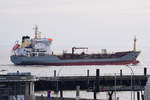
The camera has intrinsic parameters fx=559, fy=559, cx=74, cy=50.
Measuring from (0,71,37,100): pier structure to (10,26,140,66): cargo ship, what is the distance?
10121 centimetres

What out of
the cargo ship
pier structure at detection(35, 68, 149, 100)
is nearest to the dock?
pier structure at detection(35, 68, 149, 100)

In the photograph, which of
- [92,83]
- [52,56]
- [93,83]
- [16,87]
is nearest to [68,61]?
[52,56]

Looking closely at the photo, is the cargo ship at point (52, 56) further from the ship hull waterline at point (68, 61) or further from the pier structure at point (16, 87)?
the pier structure at point (16, 87)

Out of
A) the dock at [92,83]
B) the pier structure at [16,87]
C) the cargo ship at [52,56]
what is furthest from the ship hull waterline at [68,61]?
the pier structure at [16,87]

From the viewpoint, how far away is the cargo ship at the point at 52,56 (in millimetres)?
148375

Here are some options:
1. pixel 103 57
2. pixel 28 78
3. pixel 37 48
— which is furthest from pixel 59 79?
pixel 37 48

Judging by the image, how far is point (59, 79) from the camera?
73000 mm

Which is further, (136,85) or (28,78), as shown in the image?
(136,85)

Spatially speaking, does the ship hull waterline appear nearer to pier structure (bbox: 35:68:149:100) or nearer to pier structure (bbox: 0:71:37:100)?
pier structure (bbox: 35:68:149:100)

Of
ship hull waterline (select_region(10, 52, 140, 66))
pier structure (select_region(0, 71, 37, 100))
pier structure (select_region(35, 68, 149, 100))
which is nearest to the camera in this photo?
pier structure (select_region(0, 71, 37, 100))

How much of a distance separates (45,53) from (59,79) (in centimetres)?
8341

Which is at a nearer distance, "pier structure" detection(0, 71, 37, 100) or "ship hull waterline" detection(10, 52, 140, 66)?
"pier structure" detection(0, 71, 37, 100)

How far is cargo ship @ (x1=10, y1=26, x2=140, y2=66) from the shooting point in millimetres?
148375

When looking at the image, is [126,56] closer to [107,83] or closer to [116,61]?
[116,61]
